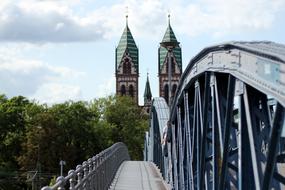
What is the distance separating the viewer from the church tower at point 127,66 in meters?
168

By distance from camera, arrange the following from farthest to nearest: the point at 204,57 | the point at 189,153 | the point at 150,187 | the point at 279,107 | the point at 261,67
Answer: the point at 150,187
the point at 189,153
the point at 204,57
the point at 261,67
the point at 279,107

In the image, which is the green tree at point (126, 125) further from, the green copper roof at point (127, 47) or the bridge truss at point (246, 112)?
the bridge truss at point (246, 112)

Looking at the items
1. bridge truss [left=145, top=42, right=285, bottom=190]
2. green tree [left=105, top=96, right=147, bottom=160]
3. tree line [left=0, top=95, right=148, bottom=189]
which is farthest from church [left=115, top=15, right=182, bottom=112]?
bridge truss [left=145, top=42, right=285, bottom=190]

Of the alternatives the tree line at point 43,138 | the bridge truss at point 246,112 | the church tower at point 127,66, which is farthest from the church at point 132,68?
the bridge truss at point 246,112

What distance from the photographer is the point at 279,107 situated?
6293mm

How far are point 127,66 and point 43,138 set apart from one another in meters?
90.6

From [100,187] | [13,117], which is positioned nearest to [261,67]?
[100,187]

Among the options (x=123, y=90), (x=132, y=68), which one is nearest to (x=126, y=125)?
(x=123, y=90)

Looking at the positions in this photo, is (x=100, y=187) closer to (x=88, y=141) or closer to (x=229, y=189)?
(x=229, y=189)

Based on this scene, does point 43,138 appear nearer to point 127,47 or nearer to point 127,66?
point 127,66

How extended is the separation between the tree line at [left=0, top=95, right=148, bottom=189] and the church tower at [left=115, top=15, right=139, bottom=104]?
204 feet

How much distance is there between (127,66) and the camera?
171125mm

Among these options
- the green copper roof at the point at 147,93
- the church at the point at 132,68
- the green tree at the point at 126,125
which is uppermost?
the church at the point at 132,68

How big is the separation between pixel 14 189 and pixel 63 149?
6.87 metres
